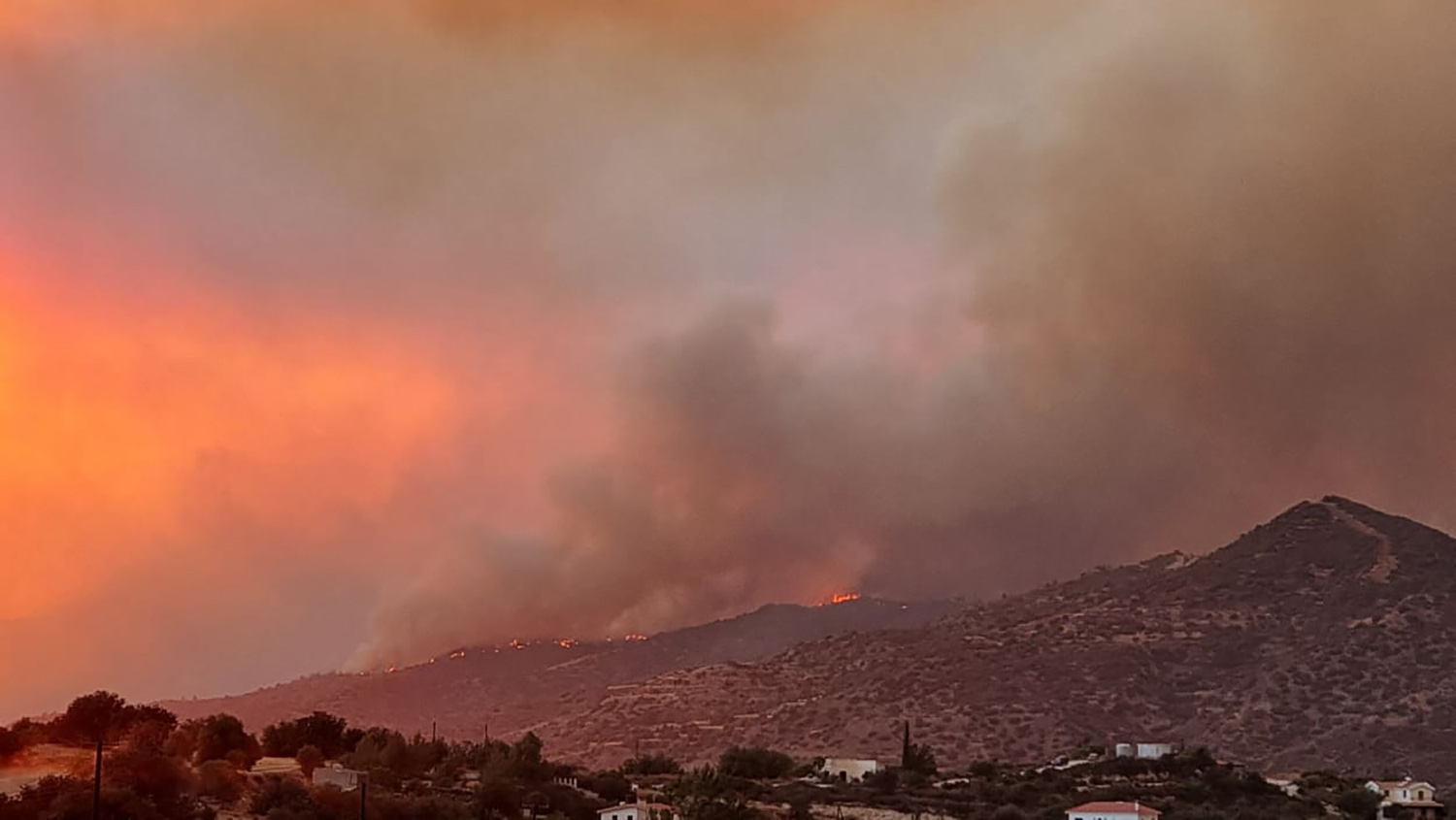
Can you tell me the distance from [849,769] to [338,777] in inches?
1575

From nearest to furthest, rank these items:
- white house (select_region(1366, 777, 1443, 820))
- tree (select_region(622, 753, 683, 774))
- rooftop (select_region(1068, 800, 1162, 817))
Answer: rooftop (select_region(1068, 800, 1162, 817)) → white house (select_region(1366, 777, 1443, 820)) → tree (select_region(622, 753, 683, 774))

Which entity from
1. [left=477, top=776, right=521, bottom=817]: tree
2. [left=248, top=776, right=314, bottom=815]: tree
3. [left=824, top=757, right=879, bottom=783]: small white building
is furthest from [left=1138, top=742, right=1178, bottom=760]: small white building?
[left=248, top=776, right=314, bottom=815]: tree

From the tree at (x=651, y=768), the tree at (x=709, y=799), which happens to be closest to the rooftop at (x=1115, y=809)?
the tree at (x=709, y=799)

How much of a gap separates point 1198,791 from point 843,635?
8062cm

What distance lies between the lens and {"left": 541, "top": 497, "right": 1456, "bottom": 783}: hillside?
106 metres

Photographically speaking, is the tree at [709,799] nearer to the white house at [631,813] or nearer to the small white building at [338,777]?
the white house at [631,813]

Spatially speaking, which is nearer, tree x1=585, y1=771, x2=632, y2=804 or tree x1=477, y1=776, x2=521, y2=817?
tree x1=477, y1=776, x2=521, y2=817

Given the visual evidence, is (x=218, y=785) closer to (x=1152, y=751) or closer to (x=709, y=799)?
(x=709, y=799)

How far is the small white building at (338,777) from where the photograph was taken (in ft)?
173

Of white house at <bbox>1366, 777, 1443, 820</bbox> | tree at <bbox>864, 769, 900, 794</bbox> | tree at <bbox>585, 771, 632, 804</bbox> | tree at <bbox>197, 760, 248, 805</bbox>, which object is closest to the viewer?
tree at <bbox>197, 760, 248, 805</bbox>

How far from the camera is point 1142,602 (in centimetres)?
14012

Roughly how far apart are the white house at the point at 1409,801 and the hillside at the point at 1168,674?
59.1 feet

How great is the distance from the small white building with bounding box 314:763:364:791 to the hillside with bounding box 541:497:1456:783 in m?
59.9

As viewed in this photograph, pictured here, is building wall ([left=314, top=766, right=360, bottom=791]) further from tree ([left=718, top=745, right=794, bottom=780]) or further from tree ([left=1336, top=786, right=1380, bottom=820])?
tree ([left=1336, top=786, right=1380, bottom=820])
